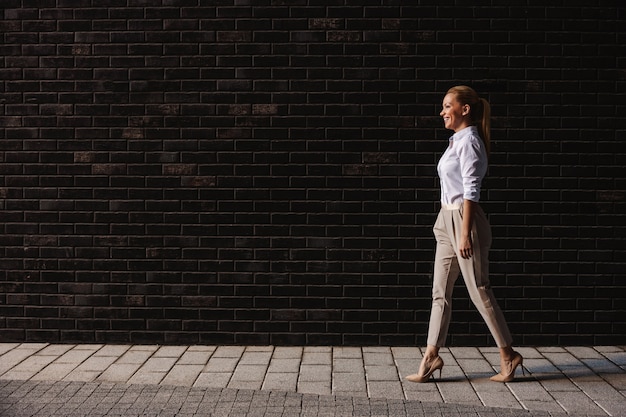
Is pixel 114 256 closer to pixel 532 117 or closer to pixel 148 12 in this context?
pixel 148 12

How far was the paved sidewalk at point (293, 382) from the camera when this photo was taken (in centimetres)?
432

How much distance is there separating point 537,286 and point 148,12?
3.77 metres

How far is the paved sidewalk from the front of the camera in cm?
432

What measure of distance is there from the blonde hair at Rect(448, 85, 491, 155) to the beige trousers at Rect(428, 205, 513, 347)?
0.51 meters

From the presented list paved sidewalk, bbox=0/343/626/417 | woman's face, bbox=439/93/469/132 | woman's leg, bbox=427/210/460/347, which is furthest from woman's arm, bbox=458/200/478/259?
paved sidewalk, bbox=0/343/626/417

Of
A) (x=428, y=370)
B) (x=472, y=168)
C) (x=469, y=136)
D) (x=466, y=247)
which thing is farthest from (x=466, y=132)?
(x=428, y=370)

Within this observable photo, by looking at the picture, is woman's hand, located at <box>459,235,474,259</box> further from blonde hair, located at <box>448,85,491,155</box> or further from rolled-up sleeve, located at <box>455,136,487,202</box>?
blonde hair, located at <box>448,85,491,155</box>

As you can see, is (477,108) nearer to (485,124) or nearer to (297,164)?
(485,124)

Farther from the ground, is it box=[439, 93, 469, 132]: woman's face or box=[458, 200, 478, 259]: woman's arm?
box=[439, 93, 469, 132]: woman's face

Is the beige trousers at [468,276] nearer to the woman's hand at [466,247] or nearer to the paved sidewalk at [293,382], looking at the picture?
the woman's hand at [466,247]

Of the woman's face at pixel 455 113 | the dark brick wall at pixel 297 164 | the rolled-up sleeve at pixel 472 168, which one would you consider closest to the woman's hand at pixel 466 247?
the rolled-up sleeve at pixel 472 168

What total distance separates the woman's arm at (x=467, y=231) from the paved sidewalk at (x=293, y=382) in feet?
2.81

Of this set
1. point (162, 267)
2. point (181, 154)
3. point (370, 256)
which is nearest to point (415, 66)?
point (370, 256)

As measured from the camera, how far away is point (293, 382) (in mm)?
4898
